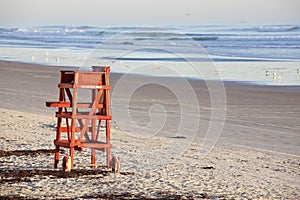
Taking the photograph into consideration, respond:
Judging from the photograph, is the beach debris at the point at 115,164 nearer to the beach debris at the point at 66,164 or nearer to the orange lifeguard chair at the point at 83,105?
the orange lifeguard chair at the point at 83,105

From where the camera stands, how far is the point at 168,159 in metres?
11.1

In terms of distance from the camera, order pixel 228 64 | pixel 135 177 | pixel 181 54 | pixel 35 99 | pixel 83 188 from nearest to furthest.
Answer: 1. pixel 83 188
2. pixel 135 177
3. pixel 35 99
4. pixel 228 64
5. pixel 181 54

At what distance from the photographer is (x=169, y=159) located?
11.1 metres

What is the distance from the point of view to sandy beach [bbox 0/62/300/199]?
866 centimetres

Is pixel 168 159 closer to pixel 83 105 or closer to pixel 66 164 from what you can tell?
pixel 83 105

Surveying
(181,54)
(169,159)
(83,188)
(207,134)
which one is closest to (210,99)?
(207,134)

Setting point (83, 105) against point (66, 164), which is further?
point (83, 105)

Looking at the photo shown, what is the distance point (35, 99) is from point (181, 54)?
2250 cm

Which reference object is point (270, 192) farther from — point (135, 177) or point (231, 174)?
point (135, 177)

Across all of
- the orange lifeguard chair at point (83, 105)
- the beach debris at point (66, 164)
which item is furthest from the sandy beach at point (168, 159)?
the orange lifeguard chair at point (83, 105)

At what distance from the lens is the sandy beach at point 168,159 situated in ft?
28.4

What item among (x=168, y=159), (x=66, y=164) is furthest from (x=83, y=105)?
(x=168, y=159)

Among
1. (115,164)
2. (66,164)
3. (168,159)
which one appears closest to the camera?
(66,164)

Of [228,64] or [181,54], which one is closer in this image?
[228,64]
